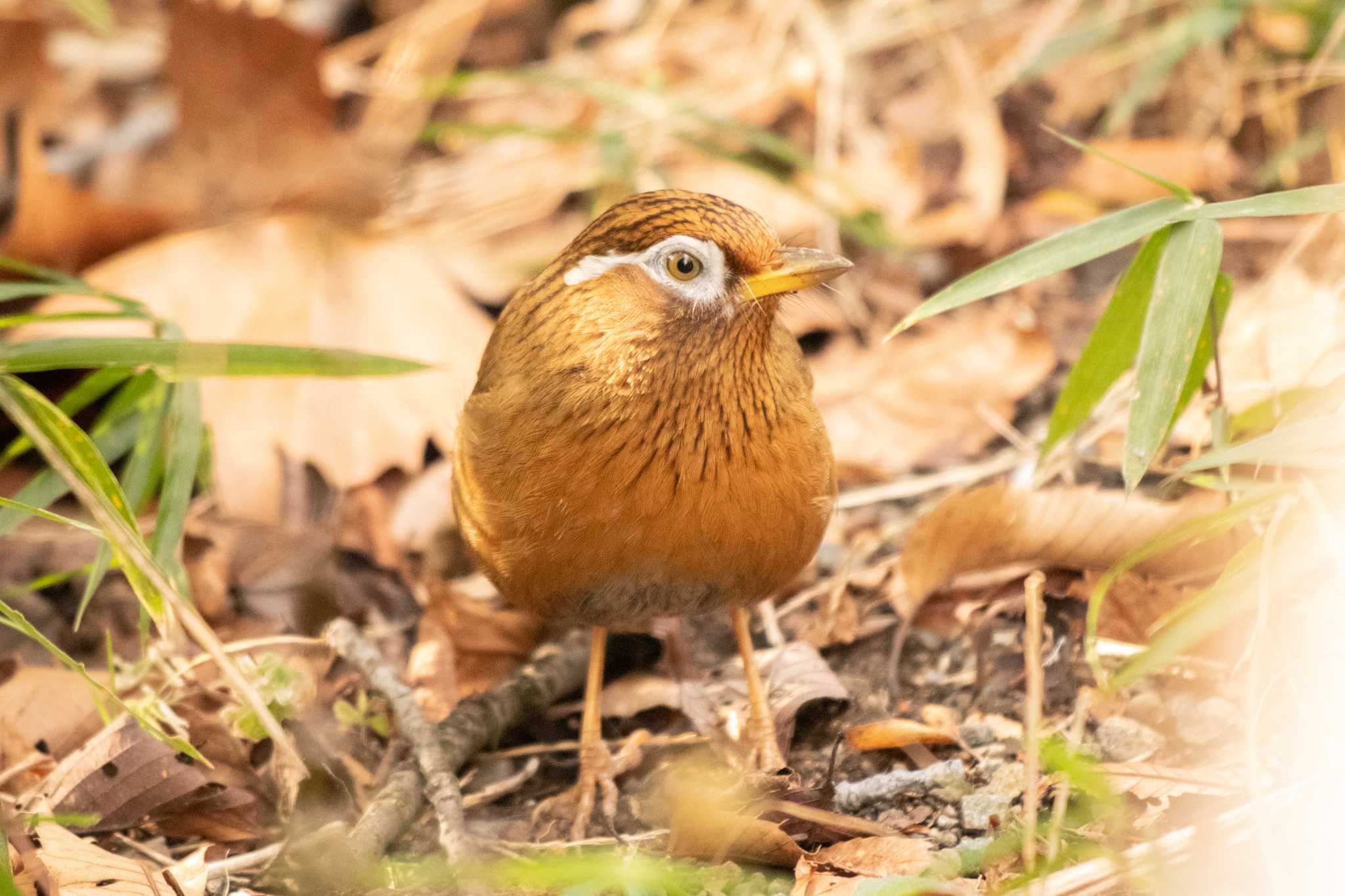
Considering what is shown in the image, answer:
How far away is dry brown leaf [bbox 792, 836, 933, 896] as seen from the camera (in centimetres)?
275

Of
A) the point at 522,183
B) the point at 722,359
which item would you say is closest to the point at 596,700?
the point at 722,359

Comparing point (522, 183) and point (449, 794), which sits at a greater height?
point (522, 183)

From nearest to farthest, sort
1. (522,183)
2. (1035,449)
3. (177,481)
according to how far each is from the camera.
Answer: (177,481) < (1035,449) < (522,183)

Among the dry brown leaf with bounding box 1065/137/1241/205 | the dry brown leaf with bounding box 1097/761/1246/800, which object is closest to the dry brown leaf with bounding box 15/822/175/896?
the dry brown leaf with bounding box 1097/761/1246/800

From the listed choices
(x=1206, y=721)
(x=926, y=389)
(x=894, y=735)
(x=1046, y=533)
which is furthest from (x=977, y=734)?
(x=926, y=389)

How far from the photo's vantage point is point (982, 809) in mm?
2961

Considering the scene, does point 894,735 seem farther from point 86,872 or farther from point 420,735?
point 86,872

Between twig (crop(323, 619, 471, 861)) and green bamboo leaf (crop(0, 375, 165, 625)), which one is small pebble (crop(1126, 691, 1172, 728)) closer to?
twig (crop(323, 619, 471, 861))

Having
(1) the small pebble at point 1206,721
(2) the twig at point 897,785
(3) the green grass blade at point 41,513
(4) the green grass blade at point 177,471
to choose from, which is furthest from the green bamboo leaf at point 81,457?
(1) the small pebble at point 1206,721

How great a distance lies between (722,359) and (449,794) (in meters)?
1.17

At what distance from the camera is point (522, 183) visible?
20.3 ft

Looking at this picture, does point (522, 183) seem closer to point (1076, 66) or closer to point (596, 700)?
point (1076, 66)

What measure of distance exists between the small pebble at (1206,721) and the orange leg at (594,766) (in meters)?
1.32

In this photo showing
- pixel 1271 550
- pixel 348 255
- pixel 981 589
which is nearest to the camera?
pixel 1271 550
